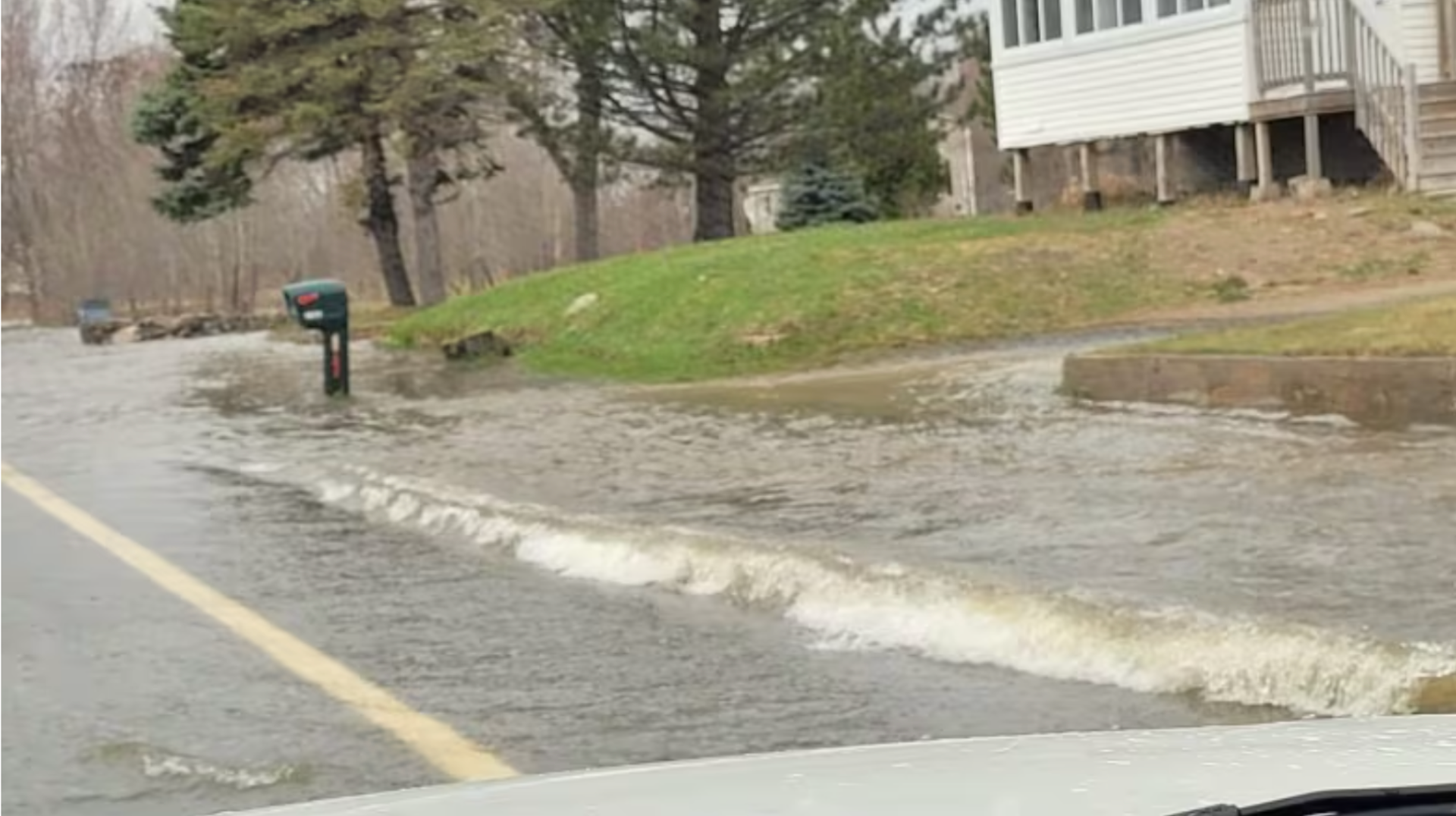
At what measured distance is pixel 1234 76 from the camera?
2614cm

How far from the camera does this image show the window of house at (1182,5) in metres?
26.3

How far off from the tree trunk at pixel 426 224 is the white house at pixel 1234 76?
12755 millimetres

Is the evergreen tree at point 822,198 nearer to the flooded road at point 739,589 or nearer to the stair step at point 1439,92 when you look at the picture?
the stair step at point 1439,92

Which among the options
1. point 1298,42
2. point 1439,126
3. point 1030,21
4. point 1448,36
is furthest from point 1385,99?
point 1030,21

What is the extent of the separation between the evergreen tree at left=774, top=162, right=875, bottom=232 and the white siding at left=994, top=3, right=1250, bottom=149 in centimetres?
506

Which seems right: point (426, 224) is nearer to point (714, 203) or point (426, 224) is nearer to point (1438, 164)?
point (714, 203)

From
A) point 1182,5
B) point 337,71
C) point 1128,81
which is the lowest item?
point 1128,81

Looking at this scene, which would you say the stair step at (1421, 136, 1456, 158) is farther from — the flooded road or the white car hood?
the white car hood

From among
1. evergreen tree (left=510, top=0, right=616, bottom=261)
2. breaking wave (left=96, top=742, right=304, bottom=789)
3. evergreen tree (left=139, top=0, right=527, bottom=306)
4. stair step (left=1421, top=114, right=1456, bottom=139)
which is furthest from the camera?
evergreen tree (left=139, top=0, right=527, bottom=306)

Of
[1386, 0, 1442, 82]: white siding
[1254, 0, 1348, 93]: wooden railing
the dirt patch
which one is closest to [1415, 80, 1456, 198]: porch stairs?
the dirt patch

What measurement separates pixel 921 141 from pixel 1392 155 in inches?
537

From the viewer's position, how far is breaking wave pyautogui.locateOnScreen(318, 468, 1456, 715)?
6.71 metres

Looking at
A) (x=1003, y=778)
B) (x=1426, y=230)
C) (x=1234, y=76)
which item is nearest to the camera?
(x=1003, y=778)

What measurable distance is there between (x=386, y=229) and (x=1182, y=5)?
19.5 m
